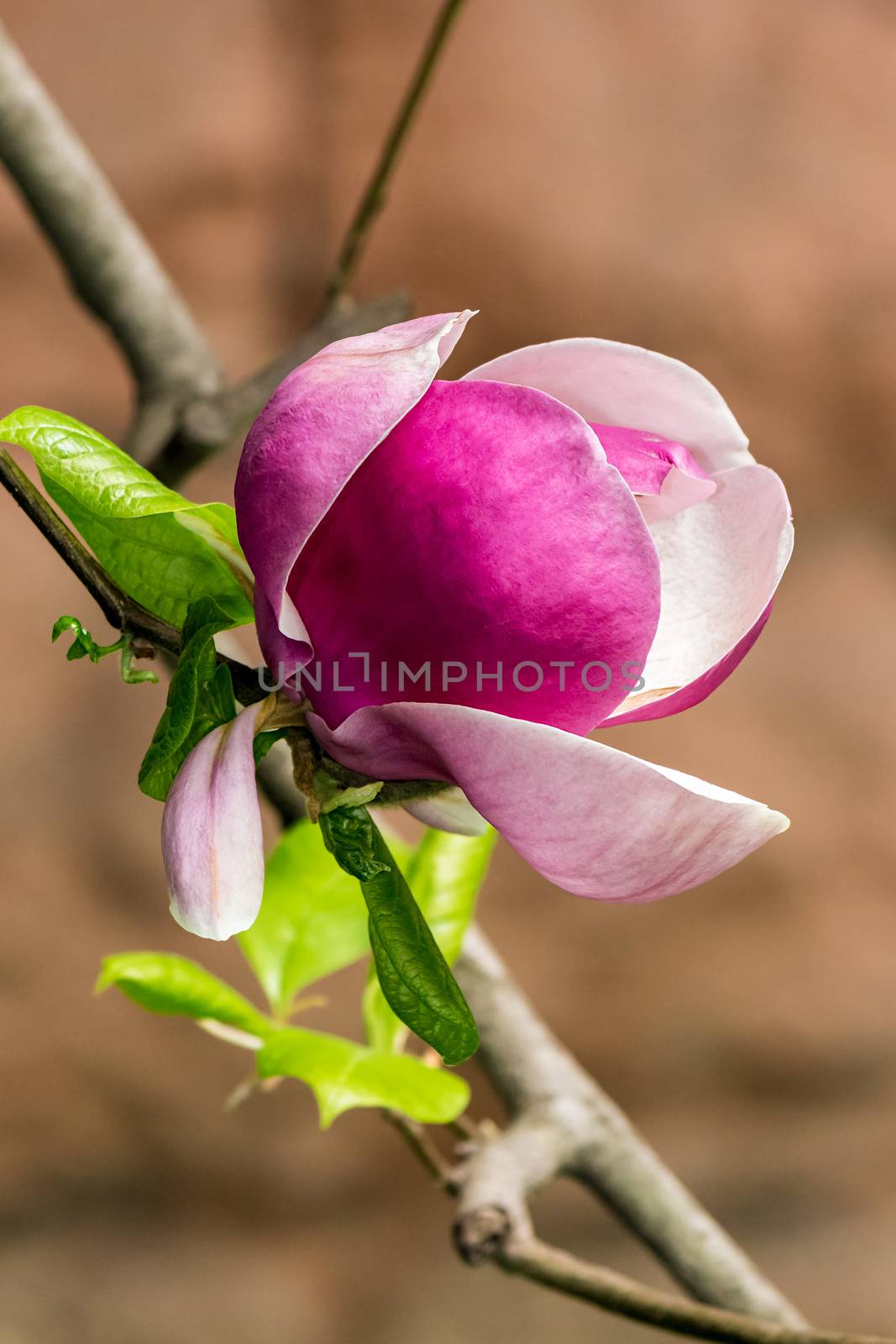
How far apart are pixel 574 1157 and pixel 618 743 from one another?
0.73m

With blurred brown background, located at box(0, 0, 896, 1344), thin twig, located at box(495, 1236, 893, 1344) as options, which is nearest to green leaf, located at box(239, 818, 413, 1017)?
thin twig, located at box(495, 1236, 893, 1344)

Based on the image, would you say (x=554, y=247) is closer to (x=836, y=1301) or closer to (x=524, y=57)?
(x=524, y=57)

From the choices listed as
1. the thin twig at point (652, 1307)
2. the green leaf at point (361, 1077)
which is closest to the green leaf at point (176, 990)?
the green leaf at point (361, 1077)

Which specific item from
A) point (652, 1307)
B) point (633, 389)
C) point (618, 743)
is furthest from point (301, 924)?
point (618, 743)

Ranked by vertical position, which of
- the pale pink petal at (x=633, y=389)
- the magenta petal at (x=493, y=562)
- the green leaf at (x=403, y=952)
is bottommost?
the green leaf at (x=403, y=952)

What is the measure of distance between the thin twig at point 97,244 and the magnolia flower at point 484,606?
1.49 ft

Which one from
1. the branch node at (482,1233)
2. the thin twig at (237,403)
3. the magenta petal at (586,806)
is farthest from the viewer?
the thin twig at (237,403)

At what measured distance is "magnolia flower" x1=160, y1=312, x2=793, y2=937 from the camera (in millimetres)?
216

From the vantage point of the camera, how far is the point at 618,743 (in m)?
1.27

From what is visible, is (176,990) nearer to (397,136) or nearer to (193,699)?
(193,699)

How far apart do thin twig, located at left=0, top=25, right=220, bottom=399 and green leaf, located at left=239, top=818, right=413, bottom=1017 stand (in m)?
0.28

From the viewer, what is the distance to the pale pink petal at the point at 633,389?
10.6 inches

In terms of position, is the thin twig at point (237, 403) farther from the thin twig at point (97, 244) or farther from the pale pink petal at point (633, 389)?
the pale pink petal at point (633, 389)

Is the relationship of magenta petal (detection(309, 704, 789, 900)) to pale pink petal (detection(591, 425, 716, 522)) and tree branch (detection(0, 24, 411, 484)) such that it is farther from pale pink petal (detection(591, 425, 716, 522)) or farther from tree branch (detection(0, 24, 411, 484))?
tree branch (detection(0, 24, 411, 484))
